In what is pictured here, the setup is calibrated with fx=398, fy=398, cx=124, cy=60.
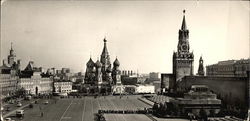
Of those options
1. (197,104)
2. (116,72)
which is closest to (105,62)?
(116,72)

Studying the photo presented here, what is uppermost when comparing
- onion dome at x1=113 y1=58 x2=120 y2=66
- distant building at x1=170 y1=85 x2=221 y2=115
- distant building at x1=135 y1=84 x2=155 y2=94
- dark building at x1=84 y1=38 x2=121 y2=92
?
onion dome at x1=113 y1=58 x2=120 y2=66

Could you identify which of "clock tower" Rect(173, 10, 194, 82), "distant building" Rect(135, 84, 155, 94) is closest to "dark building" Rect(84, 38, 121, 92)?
"distant building" Rect(135, 84, 155, 94)

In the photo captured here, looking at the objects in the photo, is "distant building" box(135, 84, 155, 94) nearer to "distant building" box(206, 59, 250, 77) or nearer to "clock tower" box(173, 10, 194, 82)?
"distant building" box(206, 59, 250, 77)

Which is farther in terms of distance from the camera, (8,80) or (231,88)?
(8,80)

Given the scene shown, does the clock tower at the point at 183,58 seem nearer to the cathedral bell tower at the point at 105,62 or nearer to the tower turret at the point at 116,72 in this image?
the tower turret at the point at 116,72

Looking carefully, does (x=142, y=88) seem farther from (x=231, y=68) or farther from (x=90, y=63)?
(x=231, y=68)

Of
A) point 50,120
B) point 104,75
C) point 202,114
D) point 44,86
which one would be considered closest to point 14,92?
point 44,86
